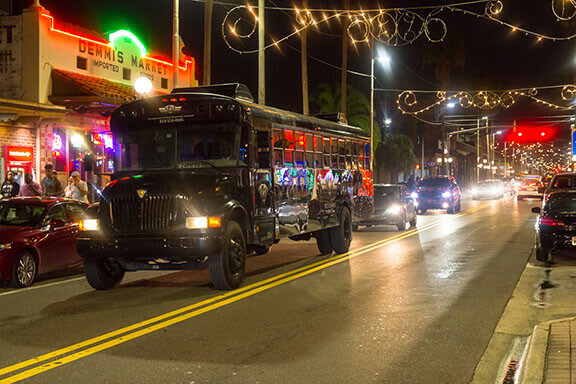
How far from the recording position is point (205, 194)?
9.95m

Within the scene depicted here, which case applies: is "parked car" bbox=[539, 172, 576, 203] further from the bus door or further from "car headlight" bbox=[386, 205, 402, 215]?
the bus door

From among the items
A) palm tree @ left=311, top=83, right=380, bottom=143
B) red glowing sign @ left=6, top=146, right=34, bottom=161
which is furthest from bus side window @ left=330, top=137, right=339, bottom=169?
palm tree @ left=311, top=83, right=380, bottom=143

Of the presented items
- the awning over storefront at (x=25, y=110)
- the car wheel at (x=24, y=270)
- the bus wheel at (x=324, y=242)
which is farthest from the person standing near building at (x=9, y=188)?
the bus wheel at (x=324, y=242)

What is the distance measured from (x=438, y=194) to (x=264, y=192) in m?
23.5

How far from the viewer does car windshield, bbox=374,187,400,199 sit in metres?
23.3

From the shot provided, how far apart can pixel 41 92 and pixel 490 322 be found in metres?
19.0

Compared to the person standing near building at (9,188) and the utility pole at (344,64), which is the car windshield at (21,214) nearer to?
the person standing near building at (9,188)

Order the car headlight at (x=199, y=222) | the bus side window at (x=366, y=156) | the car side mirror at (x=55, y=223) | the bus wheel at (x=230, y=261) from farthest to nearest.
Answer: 1. the bus side window at (x=366, y=156)
2. the car side mirror at (x=55, y=223)
3. the bus wheel at (x=230, y=261)
4. the car headlight at (x=199, y=222)

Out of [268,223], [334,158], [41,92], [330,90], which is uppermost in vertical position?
[330,90]

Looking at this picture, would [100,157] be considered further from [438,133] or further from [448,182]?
[438,133]

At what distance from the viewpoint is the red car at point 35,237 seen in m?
11.2

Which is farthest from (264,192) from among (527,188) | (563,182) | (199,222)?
(527,188)

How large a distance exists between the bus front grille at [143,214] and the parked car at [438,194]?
25.4 metres

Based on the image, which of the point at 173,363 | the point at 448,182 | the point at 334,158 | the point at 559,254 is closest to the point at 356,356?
the point at 173,363
